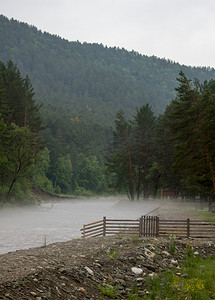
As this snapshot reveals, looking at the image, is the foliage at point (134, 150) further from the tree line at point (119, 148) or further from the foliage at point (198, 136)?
the foliage at point (198, 136)

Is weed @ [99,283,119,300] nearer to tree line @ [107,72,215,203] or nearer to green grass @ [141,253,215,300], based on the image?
green grass @ [141,253,215,300]

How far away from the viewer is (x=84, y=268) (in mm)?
14344

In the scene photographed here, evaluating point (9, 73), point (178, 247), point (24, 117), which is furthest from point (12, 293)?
point (9, 73)

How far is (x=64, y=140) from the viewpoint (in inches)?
5733

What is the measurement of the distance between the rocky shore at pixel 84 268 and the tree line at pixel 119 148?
15.0m

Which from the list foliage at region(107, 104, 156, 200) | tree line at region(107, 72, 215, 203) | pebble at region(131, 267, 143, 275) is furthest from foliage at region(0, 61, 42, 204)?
pebble at region(131, 267, 143, 275)

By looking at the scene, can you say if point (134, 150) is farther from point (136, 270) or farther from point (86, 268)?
point (86, 268)

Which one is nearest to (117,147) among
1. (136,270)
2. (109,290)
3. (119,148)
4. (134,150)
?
(119,148)

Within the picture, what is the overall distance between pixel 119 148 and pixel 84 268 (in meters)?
59.0

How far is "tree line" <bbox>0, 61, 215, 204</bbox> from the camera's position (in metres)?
34.1

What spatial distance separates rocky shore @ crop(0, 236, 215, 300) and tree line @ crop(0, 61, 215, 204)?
15.0m

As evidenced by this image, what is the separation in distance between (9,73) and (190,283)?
59.9 meters

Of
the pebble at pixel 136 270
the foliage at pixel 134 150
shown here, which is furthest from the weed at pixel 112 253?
the foliage at pixel 134 150

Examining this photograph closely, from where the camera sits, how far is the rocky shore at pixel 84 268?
1166 cm
